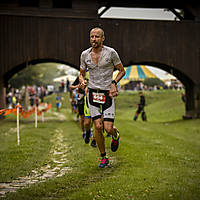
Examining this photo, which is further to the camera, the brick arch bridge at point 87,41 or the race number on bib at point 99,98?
the brick arch bridge at point 87,41

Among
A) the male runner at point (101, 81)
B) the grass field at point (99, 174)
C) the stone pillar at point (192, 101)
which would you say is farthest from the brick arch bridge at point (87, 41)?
the male runner at point (101, 81)

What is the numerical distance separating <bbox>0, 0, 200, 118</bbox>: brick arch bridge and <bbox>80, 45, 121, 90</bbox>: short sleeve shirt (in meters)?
15.4

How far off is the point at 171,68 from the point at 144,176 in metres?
18.6

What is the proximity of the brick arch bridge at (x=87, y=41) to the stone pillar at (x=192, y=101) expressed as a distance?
0.22 feet

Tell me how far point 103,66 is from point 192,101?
764 inches

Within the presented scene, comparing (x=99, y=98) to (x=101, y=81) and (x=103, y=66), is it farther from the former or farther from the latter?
(x=103, y=66)

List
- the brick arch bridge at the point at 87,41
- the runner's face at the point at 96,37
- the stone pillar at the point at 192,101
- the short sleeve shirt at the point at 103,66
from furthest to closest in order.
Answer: the stone pillar at the point at 192,101 → the brick arch bridge at the point at 87,41 → the short sleeve shirt at the point at 103,66 → the runner's face at the point at 96,37

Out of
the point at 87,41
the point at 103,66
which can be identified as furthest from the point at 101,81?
the point at 87,41

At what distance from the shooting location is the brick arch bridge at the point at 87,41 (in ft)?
70.6

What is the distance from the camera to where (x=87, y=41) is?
22062mm

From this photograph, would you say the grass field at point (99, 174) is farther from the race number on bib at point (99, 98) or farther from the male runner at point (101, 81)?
the race number on bib at point (99, 98)

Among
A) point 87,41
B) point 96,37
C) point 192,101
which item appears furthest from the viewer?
point 192,101

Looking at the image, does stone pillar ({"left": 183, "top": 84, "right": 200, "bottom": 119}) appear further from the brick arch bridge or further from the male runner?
the male runner

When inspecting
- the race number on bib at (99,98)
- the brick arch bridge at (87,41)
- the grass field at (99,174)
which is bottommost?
the grass field at (99,174)
